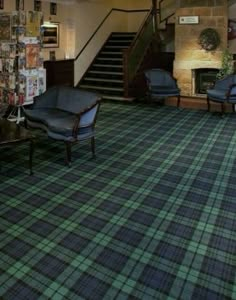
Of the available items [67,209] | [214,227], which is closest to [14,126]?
[67,209]

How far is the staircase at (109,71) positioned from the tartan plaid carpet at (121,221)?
3.83 m

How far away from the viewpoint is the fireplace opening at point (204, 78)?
919cm

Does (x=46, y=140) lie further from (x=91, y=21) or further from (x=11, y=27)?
(x=91, y=21)

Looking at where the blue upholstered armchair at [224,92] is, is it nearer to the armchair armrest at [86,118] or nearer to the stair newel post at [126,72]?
the stair newel post at [126,72]

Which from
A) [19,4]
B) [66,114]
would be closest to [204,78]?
[19,4]

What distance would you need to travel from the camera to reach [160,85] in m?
8.38

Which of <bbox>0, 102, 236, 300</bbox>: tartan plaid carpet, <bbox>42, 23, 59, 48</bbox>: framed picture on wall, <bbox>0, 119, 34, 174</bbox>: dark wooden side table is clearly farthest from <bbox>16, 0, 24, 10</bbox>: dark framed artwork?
<bbox>0, 119, 34, 174</bbox>: dark wooden side table

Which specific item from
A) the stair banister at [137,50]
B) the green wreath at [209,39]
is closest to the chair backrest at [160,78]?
the stair banister at [137,50]

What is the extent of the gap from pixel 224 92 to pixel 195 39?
231 centimetres

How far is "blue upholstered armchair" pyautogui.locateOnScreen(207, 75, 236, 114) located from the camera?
7.21 metres

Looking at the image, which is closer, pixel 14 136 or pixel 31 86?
pixel 14 136

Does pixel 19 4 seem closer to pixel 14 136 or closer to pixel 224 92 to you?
pixel 14 136

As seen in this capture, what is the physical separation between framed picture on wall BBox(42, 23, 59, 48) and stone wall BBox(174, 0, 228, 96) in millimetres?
3354

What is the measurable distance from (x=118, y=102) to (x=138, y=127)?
95.1 inches
